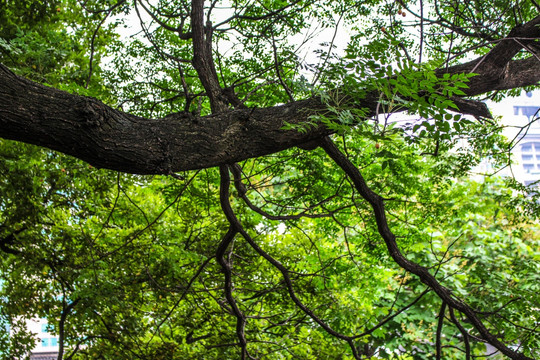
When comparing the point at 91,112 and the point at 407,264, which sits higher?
the point at 91,112

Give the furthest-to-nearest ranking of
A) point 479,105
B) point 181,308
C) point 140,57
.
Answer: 1. point 181,308
2. point 140,57
3. point 479,105

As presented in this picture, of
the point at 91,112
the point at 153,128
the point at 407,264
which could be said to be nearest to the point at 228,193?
the point at 407,264

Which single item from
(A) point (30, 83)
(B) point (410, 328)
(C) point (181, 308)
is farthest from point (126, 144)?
(B) point (410, 328)

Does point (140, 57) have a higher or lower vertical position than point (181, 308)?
higher

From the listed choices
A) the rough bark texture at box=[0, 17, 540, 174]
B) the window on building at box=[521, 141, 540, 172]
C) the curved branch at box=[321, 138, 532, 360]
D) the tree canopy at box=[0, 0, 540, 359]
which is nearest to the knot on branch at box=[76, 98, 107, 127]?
the rough bark texture at box=[0, 17, 540, 174]

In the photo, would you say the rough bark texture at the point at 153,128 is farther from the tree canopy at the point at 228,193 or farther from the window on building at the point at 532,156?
the window on building at the point at 532,156

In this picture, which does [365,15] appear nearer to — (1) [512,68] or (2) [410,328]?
(1) [512,68]

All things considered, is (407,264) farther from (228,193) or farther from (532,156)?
(532,156)

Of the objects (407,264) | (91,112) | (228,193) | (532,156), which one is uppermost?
(532,156)

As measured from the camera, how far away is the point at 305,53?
11.4ft

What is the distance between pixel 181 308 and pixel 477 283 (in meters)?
4.38

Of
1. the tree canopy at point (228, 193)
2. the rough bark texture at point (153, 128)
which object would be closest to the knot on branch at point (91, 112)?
the rough bark texture at point (153, 128)

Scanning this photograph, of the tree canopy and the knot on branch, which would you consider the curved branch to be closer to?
the tree canopy

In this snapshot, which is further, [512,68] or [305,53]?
[305,53]
